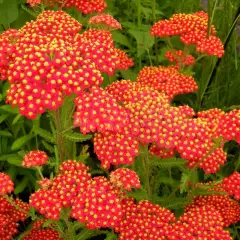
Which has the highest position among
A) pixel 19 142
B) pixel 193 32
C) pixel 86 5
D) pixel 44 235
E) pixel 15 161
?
pixel 86 5

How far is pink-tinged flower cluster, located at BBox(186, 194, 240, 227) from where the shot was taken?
331 centimetres

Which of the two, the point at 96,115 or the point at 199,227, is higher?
the point at 96,115

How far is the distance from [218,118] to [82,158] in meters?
0.95

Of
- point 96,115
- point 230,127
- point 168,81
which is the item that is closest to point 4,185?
point 96,115

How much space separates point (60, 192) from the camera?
2.72 m

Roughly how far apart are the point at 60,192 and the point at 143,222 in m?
0.54

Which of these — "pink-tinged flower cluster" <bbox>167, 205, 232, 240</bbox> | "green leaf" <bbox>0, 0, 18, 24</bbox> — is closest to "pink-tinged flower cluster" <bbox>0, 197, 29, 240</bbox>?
"pink-tinged flower cluster" <bbox>167, 205, 232, 240</bbox>

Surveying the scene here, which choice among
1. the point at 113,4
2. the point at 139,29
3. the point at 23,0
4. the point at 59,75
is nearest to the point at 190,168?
the point at 59,75

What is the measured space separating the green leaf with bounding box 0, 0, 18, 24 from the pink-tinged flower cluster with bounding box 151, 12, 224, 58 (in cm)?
122

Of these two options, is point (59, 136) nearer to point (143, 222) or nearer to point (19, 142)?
point (19, 142)

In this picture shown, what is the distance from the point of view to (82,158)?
3240 mm

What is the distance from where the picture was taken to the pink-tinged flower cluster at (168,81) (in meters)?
3.75

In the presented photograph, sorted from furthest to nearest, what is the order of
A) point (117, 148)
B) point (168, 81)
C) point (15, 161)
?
1. point (168, 81)
2. point (15, 161)
3. point (117, 148)

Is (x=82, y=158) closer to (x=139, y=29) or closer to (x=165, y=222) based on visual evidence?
(x=165, y=222)
